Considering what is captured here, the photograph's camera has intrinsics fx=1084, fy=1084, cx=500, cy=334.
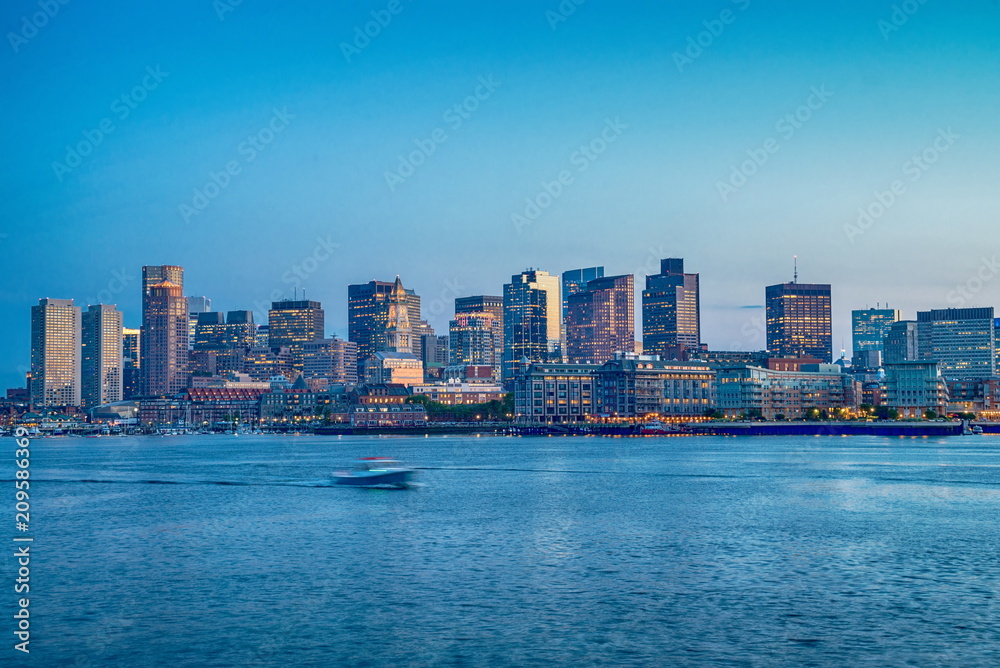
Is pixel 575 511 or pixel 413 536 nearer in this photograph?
pixel 413 536

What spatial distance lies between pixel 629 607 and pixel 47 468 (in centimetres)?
10045

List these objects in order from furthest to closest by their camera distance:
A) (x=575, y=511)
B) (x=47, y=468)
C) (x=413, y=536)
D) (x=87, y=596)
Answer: (x=47, y=468)
(x=575, y=511)
(x=413, y=536)
(x=87, y=596)

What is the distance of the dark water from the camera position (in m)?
31.3

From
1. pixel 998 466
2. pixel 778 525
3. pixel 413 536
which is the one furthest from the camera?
pixel 998 466

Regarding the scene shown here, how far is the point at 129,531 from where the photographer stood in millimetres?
56875

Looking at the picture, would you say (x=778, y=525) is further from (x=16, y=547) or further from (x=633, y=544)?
(x=16, y=547)

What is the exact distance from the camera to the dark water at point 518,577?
31.3 metres

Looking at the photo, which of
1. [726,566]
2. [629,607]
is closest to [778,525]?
[726,566]

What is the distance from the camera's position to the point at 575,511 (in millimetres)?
65062

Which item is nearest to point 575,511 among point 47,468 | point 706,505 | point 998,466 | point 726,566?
point 706,505

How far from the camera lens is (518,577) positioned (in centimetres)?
4181

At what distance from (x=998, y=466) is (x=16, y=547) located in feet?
303

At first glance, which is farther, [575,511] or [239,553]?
[575,511]

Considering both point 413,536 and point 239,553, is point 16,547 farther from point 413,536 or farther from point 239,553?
point 413,536
